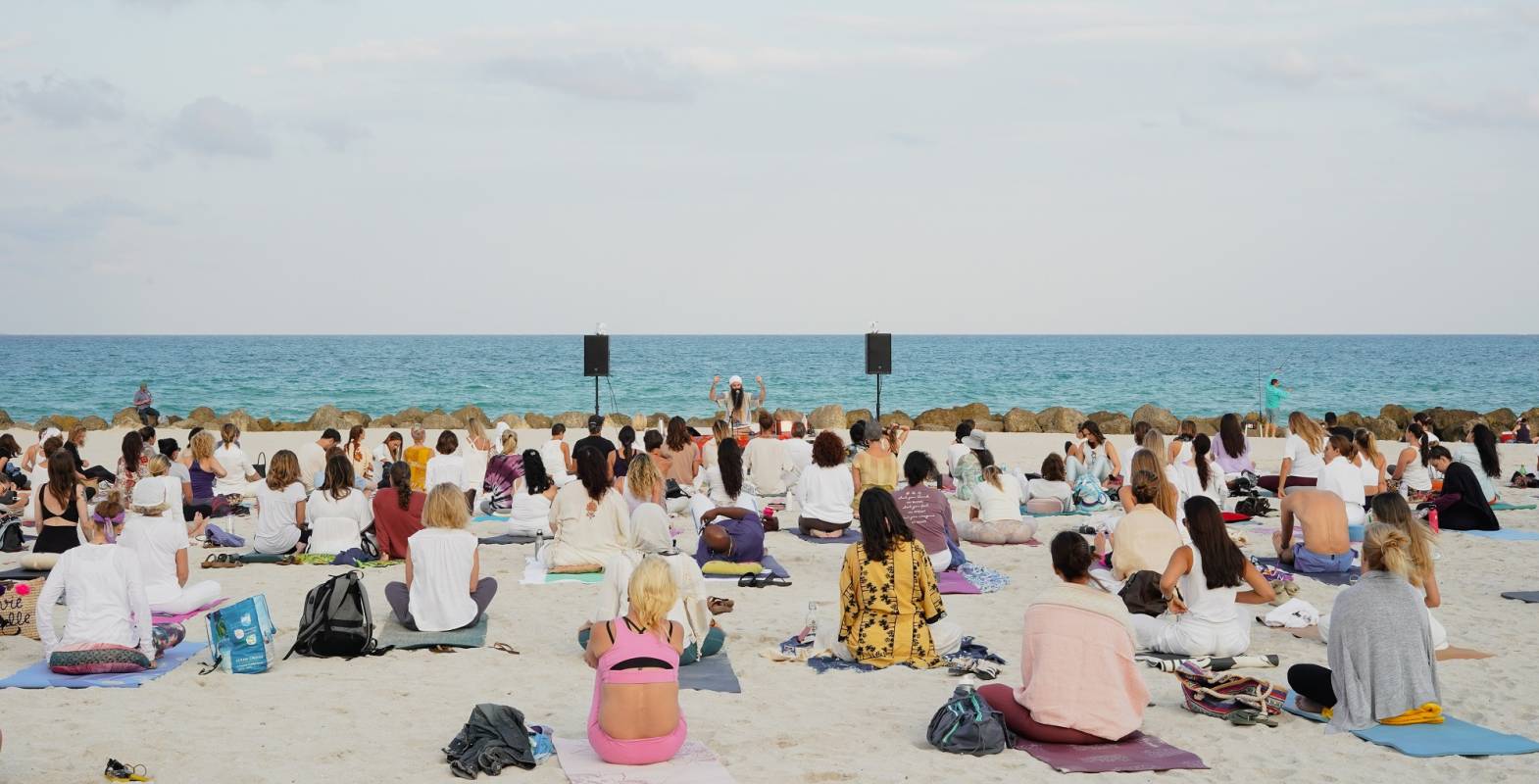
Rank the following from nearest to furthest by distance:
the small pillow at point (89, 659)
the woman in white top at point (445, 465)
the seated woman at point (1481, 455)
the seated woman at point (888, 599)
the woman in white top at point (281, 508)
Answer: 1. the small pillow at point (89, 659)
2. the seated woman at point (888, 599)
3. the woman in white top at point (281, 508)
4. the woman in white top at point (445, 465)
5. the seated woman at point (1481, 455)

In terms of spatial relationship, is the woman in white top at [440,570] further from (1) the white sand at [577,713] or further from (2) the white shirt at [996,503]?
(2) the white shirt at [996,503]

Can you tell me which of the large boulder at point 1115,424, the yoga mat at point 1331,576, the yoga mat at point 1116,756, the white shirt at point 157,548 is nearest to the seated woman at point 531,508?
the white shirt at point 157,548

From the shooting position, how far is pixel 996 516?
11531 millimetres

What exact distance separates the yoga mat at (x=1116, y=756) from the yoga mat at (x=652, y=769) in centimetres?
141

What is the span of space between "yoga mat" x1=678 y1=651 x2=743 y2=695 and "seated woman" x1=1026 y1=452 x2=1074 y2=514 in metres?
6.79

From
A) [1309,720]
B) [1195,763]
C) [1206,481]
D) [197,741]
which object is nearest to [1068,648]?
[1195,763]

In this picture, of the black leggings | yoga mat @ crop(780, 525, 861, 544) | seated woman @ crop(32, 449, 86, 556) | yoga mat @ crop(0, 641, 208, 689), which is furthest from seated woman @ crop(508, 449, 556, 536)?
the black leggings

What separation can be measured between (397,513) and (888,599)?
4772 millimetres

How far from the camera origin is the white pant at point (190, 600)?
8023 millimetres

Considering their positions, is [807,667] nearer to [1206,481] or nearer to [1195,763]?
[1195,763]

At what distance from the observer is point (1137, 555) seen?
8.02 metres

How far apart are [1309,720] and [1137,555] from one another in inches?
82.5

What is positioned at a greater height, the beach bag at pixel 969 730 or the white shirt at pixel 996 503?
the white shirt at pixel 996 503

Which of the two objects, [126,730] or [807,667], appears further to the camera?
[807,667]
